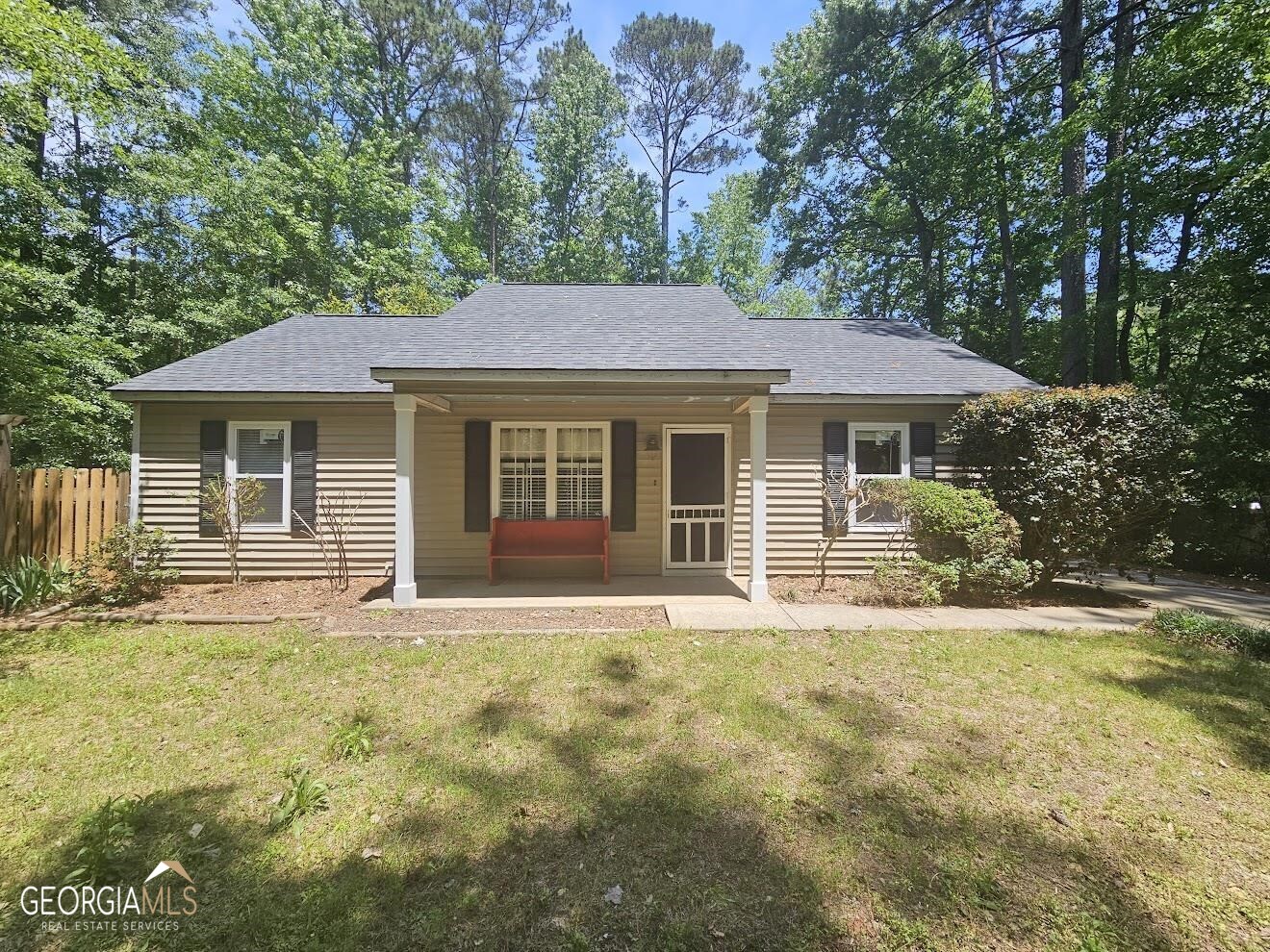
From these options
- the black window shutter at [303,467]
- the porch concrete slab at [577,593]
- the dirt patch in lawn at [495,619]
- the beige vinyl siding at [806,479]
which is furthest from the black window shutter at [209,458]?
the beige vinyl siding at [806,479]

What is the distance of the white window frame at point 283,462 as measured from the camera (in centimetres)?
748

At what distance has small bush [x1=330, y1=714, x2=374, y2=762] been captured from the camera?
3.10m

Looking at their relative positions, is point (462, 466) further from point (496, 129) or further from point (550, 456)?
point (496, 129)

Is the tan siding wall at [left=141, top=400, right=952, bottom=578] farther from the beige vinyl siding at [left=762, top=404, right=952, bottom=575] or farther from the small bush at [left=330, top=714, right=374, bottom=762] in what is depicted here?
the small bush at [left=330, top=714, right=374, bottom=762]

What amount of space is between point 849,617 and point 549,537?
13.6ft

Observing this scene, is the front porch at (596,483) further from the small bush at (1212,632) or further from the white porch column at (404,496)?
the small bush at (1212,632)

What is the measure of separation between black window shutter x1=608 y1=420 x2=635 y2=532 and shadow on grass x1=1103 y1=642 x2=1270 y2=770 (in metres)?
5.50

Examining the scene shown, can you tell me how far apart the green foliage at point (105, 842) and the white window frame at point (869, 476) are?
793cm

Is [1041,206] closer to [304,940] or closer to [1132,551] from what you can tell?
[1132,551]

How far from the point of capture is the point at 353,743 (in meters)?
3.16

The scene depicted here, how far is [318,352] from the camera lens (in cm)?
848

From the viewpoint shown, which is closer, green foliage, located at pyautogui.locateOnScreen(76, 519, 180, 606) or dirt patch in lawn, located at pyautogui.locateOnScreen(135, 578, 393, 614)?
dirt patch in lawn, located at pyautogui.locateOnScreen(135, 578, 393, 614)

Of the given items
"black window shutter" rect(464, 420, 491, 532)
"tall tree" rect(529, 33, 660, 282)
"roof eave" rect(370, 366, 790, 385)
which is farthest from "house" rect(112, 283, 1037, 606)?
"tall tree" rect(529, 33, 660, 282)

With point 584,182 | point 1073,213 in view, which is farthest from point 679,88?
point 1073,213
